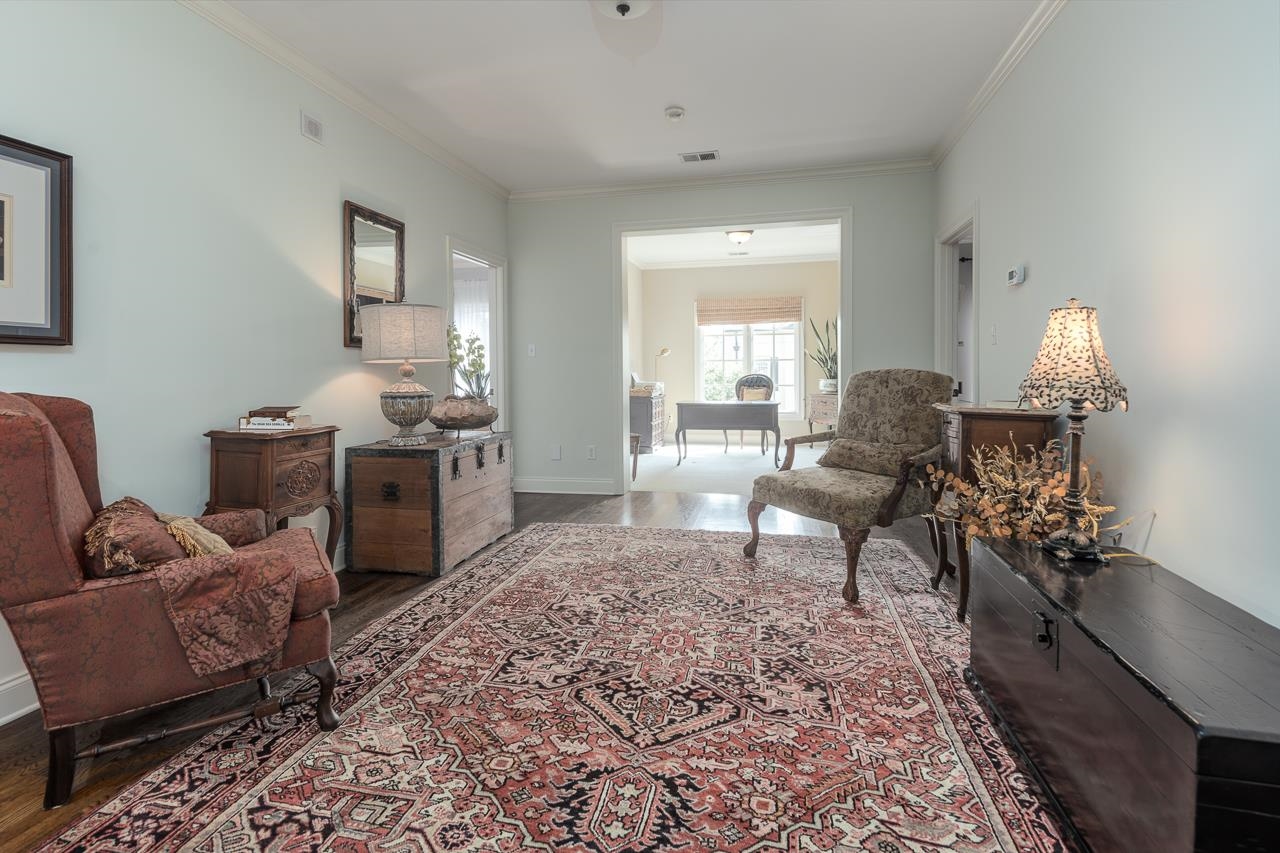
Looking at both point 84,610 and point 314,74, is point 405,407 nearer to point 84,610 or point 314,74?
point 314,74

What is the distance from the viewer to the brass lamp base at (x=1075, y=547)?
68.9 inches

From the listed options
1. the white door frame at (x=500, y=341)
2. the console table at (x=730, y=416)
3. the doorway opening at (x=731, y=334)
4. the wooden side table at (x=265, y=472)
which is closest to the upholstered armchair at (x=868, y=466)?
the wooden side table at (x=265, y=472)

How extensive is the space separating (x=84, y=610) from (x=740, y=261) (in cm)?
884

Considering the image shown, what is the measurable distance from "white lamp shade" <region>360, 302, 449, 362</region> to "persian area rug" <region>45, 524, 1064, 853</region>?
4.28 ft

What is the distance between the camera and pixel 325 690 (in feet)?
5.80

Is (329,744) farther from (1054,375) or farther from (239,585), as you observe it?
(1054,375)

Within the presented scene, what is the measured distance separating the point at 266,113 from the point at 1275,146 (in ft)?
12.2

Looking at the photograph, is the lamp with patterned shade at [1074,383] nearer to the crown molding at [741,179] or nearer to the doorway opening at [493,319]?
the doorway opening at [493,319]

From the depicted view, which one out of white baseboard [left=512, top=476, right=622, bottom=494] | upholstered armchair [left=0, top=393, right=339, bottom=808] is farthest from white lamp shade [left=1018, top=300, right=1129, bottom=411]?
white baseboard [left=512, top=476, right=622, bottom=494]

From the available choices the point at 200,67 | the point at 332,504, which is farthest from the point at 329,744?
the point at 200,67

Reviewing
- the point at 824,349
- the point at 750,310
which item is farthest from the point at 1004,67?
the point at 750,310

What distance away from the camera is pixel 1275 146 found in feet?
5.10

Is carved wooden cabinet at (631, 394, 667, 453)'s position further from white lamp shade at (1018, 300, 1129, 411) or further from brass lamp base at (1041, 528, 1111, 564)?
brass lamp base at (1041, 528, 1111, 564)

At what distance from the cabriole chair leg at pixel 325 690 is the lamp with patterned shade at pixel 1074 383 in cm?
211
